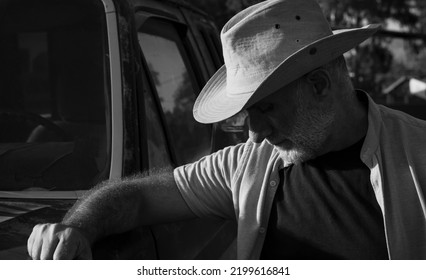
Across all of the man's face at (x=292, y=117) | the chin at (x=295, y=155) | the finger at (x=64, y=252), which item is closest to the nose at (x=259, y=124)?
the man's face at (x=292, y=117)

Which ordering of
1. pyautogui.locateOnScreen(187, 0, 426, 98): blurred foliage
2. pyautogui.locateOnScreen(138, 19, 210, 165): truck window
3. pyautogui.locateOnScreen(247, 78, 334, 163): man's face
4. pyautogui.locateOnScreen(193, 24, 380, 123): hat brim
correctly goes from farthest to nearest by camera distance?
pyautogui.locateOnScreen(187, 0, 426, 98): blurred foliage < pyautogui.locateOnScreen(138, 19, 210, 165): truck window < pyautogui.locateOnScreen(247, 78, 334, 163): man's face < pyautogui.locateOnScreen(193, 24, 380, 123): hat brim

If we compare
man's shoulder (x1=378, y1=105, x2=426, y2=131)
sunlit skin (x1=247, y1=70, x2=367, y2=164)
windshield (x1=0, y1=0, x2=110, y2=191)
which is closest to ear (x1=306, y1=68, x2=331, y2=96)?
sunlit skin (x1=247, y1=70, x2=367, y2=164)

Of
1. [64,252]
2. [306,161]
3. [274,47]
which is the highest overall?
[274,47]

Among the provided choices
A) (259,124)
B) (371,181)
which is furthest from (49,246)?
(371,181)

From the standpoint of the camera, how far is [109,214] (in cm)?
238

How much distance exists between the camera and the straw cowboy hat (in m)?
2.26

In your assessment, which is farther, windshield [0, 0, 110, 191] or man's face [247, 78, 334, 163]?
windshield [0, 0, 110, 191]

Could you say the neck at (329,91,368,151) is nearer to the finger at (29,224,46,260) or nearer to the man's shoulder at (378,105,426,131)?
the man's shoulder at (378,105,426,131)

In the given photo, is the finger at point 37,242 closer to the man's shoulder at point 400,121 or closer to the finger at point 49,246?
the finger at point 49,246

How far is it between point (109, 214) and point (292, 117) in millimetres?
626

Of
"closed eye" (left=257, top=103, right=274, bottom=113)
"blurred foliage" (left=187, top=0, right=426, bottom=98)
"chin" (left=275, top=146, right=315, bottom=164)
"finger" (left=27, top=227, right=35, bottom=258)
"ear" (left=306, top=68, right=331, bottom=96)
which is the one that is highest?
"blurred foliage" (left=187, top=0, right=426, bottom=98)

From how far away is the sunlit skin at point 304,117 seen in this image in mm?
2340

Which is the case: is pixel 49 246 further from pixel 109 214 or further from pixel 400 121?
pixel 400 121

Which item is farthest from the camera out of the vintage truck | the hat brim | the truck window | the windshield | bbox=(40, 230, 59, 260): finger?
the truck window
